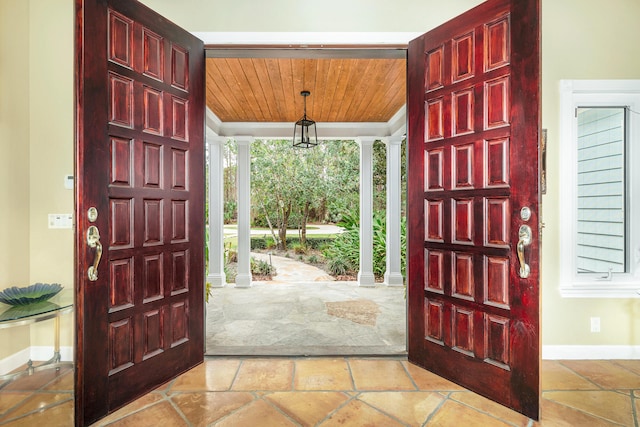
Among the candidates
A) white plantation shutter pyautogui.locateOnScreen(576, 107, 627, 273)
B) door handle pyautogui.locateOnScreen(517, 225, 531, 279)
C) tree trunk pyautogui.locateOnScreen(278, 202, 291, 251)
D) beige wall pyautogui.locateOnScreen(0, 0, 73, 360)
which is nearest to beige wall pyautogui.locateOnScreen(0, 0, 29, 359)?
beige wall pyautogui.locateOnScreen(0, 0, 73, 360)

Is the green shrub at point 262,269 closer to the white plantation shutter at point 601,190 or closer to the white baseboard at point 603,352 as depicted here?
the white baseboard at point 603,352

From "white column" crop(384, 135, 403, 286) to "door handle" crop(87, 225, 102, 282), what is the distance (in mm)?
4236

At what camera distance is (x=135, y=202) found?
1.94 m

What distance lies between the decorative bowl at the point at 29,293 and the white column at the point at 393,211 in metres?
4.33

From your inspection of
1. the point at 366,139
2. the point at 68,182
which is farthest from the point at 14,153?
the point at 366,139

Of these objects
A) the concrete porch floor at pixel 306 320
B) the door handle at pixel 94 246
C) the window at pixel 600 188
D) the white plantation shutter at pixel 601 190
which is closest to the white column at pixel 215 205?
the concrete porch floor at pixel 306 320

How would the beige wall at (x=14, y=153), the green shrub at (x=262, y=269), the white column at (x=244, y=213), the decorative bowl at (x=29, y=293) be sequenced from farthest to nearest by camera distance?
the green shrub at (x=262, y=269) → the white column at (x=244, y=213) → the beige wall at (x=14, y=153) → the decorative bowl at (x=29, y=293)

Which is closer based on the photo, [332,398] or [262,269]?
[332,398]

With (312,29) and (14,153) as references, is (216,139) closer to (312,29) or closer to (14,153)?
(14,153)

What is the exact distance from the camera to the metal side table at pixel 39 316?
178 cm

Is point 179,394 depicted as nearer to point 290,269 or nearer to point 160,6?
point 160,6

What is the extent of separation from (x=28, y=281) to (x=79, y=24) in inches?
76.5

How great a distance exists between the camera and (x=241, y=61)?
120 inches

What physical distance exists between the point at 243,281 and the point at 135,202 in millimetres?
3525
